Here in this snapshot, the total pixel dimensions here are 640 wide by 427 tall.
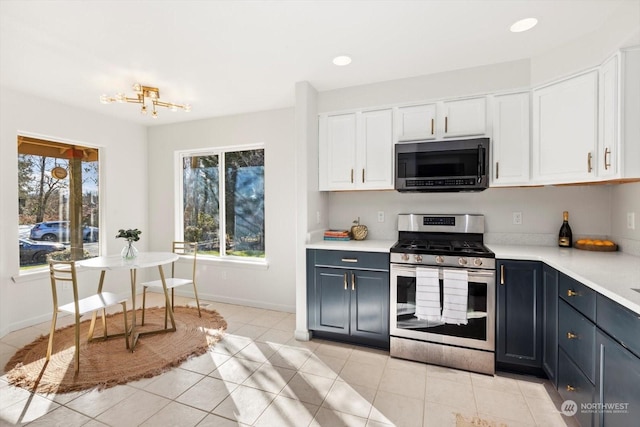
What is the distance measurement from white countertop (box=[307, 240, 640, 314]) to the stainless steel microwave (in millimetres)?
608

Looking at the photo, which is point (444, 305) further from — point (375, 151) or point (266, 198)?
point (266, 198)

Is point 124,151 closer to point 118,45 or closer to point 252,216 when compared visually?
point 252,216

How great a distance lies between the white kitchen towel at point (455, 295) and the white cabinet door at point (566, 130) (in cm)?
104

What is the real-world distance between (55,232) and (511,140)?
196 inches

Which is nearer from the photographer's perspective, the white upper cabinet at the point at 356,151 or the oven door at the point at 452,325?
the oven door at the point at 452,325

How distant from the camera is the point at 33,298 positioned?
3301 mm

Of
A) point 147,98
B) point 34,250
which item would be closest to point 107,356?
point 34,250

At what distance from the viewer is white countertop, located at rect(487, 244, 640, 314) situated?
4.36 feet

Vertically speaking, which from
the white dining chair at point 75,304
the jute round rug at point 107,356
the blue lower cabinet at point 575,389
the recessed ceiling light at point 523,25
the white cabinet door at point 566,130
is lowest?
the jute round rug at point 107,356

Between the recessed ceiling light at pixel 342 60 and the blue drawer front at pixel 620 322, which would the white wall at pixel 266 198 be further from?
the blue drawer front at pixel 620 322

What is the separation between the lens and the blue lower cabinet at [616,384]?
119cm

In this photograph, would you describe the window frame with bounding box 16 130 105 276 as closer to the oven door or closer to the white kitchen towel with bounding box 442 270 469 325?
the oven door

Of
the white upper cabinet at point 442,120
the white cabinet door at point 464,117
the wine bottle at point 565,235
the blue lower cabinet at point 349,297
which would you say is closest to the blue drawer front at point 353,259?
the blue lower cabinet at point 349,297

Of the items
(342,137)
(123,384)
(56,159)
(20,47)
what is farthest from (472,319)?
(56,159)
